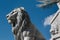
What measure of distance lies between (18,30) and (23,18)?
0.43 meters

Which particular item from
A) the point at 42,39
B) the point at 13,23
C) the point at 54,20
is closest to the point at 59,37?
the point at 54,20

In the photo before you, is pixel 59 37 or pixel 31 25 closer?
pixel 59 37

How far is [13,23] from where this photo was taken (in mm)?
7516

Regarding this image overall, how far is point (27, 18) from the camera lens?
7.46 meters

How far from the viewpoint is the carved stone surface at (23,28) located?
730cm

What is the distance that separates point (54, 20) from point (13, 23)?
204 centimetres

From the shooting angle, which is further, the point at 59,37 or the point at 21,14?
the point at 21,14

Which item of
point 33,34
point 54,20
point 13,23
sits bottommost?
point 54,20

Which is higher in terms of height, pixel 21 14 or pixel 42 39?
pixel 21 14

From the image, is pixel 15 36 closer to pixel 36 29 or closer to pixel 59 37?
pixel 36 29

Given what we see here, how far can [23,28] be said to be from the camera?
24.1 feet

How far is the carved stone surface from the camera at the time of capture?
7.30 metres

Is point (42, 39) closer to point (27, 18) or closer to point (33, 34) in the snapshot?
point (33, 34)

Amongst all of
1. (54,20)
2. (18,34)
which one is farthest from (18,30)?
(54,20)
